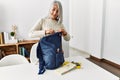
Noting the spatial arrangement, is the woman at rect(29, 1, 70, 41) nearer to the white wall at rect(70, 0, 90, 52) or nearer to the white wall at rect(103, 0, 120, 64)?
the white wall at rect(103, 0, 120, 64)

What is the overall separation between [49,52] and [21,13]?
76.8 inches

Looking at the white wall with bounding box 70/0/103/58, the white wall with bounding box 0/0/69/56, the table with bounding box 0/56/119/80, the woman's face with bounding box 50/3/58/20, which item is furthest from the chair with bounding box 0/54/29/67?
the white wall with bounding box 70/0/103/58

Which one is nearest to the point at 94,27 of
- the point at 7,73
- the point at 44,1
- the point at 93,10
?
the point at 93,10

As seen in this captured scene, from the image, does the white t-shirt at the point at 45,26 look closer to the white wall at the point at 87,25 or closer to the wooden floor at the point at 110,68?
the wooden floor at the point at 110,68

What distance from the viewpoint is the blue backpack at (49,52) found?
1476 mm

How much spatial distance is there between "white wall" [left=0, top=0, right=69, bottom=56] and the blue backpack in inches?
73.4

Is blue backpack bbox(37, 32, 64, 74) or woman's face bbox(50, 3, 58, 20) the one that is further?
woman's face bbox(50, 3, 58, 20)

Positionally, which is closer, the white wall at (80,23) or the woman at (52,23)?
the woman at (52,23)

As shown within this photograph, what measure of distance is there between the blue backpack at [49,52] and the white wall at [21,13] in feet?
6.12

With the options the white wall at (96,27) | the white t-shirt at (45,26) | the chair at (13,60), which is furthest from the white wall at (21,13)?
the white t-shirt at (45,26)

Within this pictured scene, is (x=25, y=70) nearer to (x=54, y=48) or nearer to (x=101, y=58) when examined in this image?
(x=54, y=48)

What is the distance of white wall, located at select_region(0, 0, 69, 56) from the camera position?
10.1ft

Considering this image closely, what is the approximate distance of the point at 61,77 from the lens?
4.53 feet

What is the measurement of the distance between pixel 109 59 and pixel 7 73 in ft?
9.67
